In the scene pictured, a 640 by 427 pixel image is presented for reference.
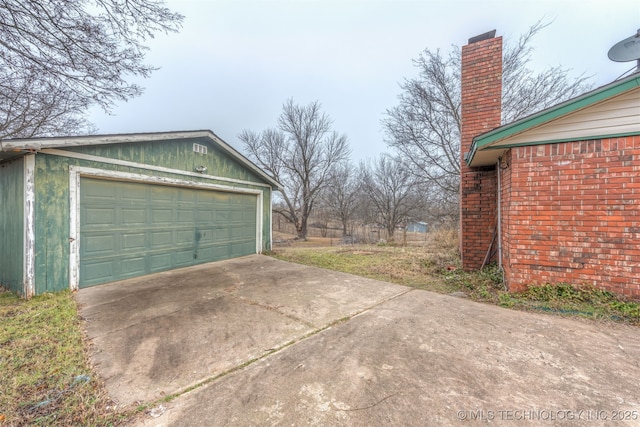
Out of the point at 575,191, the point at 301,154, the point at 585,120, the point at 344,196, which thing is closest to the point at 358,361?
the point at 575,191

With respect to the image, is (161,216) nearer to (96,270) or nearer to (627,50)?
(96,270)

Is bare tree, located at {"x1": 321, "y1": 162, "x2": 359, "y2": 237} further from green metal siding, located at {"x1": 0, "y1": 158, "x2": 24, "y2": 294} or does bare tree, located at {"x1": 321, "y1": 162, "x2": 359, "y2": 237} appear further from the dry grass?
green metal siding, located at {"x1": 0, "y1": 158, "x2": 24, "y2": 294}

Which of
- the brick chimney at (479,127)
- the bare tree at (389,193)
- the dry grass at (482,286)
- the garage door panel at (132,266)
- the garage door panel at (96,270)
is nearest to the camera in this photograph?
the dry grass at (482,286)

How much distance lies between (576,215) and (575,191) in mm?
327

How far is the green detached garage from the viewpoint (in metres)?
3.97

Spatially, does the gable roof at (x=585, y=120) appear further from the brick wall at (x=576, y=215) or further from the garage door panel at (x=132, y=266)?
the garage door panel at (x=132, y=266)

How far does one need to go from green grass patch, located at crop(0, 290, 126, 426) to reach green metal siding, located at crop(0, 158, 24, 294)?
1166mm

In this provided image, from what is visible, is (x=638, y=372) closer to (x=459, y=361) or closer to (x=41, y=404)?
(x=459, y=361)

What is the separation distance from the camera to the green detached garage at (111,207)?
13.0ft

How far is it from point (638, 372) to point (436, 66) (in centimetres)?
1375

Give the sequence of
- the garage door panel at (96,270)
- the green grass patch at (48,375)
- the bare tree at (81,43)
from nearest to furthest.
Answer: the green grass patch at (48,375)
the bare tree at (81,43)
the garage door panel at (96,270)

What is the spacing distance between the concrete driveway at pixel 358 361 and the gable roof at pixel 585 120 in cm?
243

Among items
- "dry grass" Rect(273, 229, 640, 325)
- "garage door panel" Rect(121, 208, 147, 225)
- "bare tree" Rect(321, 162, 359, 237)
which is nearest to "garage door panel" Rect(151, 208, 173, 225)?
"garage door panel" Rect(121, 208, 147, 225)

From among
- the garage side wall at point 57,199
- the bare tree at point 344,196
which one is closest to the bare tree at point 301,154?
the bare tree at point 344,196
